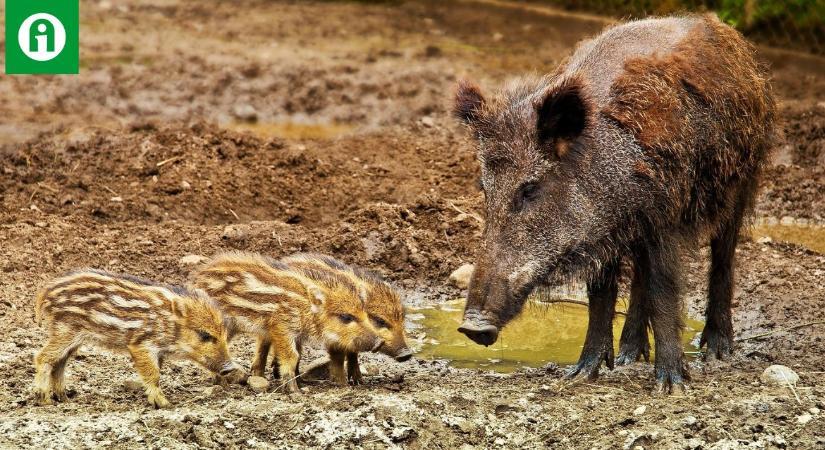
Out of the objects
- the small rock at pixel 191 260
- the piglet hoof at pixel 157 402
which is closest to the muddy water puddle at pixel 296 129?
the small rock at pixel 191 260

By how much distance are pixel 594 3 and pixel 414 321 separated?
8.28 meters

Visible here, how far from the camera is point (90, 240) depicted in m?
8.36

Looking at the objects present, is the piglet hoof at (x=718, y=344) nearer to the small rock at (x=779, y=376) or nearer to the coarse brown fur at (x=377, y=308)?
the small rock at (x=779, y=376)

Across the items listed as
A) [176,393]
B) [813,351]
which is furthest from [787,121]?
[176,393]

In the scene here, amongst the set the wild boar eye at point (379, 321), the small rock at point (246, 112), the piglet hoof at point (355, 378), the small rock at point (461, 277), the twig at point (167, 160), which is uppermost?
the small rock at point (246, 112)

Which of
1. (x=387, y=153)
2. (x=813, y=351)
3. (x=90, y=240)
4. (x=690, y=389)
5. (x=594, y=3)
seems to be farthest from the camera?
(x=594, y=3)

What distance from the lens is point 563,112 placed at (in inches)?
229

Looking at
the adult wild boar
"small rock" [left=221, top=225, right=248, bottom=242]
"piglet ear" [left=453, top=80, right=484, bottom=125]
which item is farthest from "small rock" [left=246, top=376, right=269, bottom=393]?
"small rock" [left=221, top=225, right=248, bottom=242]

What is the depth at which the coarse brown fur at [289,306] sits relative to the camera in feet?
19.7

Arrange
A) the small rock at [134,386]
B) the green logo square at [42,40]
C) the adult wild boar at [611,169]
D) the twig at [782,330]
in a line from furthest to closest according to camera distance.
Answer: the green logo square at [42,40], the twig at [782,330], the small rock at [134,386], the adult wild boar at [611,169]

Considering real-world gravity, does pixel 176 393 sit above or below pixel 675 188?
below

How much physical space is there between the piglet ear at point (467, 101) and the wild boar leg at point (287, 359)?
141 centimetres

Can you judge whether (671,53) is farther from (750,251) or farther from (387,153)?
(387,153)

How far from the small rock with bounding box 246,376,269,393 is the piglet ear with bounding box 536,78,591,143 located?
5.88 ft
